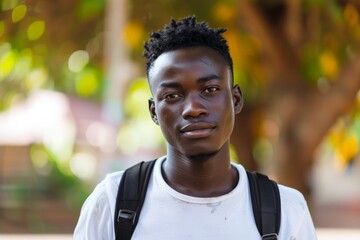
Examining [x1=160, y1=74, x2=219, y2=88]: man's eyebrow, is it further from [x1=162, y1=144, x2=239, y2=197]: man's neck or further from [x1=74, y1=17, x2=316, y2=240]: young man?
[x1=162, y1=144, x2=239, y2=197]: man's neck

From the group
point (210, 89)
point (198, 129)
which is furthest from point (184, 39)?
point (198, 129)

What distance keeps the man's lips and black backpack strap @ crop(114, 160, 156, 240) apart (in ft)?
0.80

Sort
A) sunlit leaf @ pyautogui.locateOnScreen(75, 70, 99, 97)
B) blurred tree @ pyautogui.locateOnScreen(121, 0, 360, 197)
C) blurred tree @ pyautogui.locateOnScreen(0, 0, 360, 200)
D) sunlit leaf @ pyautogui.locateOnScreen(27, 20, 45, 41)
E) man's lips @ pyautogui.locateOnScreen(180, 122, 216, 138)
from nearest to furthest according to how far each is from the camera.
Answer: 1. man's lips @ pyautogui.locateOnScreen(180, 122, 216, 138)
2. sunlit leaf @ pyautogui.locateOnScreen(27, 20, 45, 41)
3. blurred tree @ pyautogui.locateOnScreen(0, 0, 360, 200)
4. blurred tree @ pyautogui.locateOnScreen(121, 0, 360, 197)
5. sunlit leaf @ pyautogui.locateOnScreen(75, 70, 99, 97)

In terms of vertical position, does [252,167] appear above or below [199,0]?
below

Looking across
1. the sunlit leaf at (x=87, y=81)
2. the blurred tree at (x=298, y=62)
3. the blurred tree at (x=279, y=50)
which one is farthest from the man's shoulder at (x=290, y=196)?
the sunlit leaf at (x=87, y=81)

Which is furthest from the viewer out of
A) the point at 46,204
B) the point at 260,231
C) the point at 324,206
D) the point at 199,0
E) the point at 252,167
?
the point at 324,206

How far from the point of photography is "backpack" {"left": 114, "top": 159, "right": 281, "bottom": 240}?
2547 mm

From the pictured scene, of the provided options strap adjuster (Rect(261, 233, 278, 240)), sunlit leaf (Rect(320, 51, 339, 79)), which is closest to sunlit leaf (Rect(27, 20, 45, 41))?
sunlit leaf (Rect(320, 51, 339, 79))

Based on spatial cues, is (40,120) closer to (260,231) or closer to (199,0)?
(199,0)

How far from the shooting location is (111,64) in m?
9.86

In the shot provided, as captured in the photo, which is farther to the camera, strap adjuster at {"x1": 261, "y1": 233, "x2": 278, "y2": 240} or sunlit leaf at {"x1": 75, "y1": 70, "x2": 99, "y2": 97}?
sunlit leaf at {"x1": 75, "y1": 70, "x2": 99, "y2": 97}

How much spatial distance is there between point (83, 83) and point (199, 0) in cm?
259

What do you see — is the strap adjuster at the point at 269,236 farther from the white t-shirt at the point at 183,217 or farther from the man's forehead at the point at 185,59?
the man's forehead at the point at 185,59

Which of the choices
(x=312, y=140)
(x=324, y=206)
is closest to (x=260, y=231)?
(x=312, y=140)
